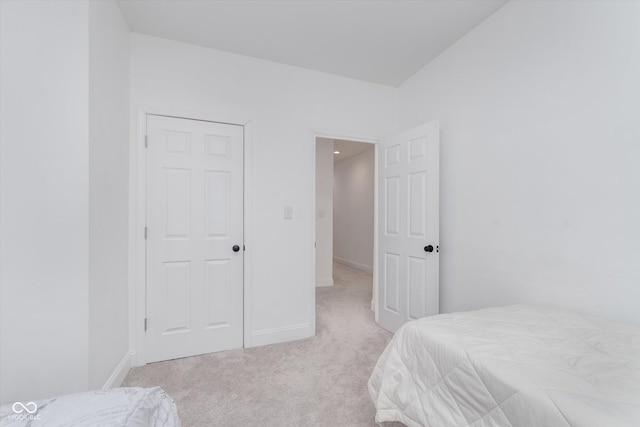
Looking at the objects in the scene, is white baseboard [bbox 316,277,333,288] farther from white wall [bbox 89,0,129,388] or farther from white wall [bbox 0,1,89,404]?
white wall [bbox 0,1,89,404]

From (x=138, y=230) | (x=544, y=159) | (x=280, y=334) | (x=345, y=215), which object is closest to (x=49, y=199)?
(x=138, y=230)

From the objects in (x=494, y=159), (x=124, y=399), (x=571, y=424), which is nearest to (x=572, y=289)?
(x=494, y=159)

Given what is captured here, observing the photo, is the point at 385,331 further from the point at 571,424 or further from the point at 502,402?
the point at 571,424

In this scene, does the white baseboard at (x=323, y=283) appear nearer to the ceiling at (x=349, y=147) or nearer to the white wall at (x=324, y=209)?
the white wall at (x=324, y=209)

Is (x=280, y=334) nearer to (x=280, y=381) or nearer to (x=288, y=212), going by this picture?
(x=280, y=381)

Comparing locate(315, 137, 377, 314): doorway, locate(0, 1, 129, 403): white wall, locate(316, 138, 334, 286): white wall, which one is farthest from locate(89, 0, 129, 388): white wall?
locate(316, 138, 334, 286): white wall

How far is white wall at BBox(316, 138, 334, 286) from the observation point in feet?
15.3

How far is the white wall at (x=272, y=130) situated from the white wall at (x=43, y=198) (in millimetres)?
793

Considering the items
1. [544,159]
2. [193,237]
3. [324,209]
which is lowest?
[193,237]

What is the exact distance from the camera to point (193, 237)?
236 cm

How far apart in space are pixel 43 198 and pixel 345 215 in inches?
233

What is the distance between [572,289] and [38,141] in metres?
3.04
